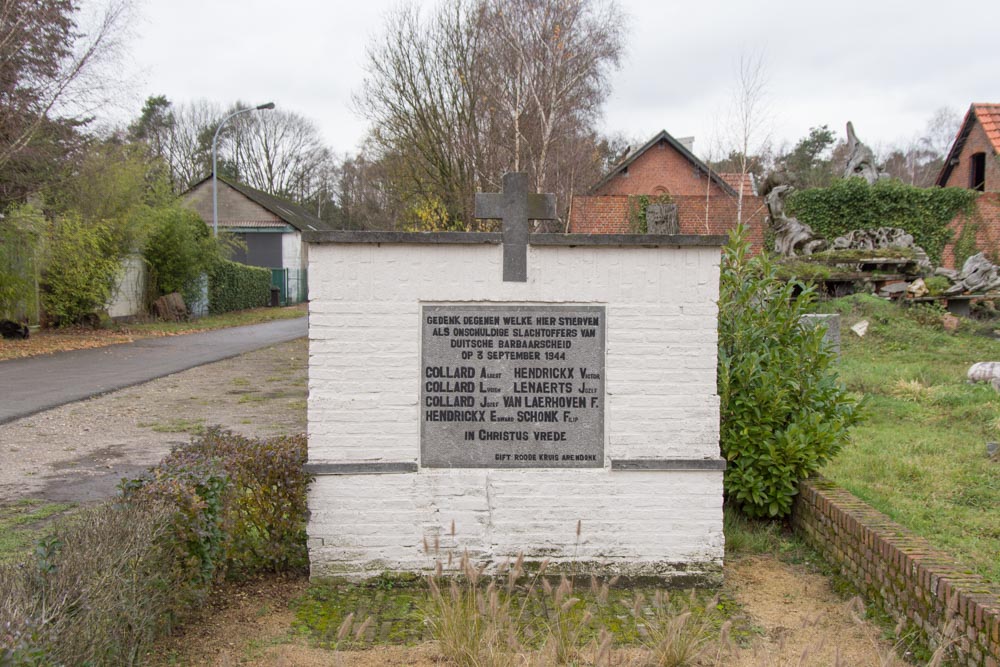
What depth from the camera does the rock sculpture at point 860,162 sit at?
1002 inches

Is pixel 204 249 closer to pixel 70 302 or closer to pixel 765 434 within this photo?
pixel 70 302

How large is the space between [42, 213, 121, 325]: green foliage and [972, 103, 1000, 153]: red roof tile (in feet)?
93.3

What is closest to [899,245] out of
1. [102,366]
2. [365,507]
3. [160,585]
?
[102,366]

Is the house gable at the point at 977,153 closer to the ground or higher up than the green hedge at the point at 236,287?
higher up

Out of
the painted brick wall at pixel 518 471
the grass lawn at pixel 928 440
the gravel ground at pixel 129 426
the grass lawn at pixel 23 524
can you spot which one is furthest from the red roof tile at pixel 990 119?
the grass lawn at pixel 23 524

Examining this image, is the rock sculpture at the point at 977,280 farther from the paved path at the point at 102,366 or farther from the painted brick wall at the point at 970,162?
the paved path at the point at 102,366

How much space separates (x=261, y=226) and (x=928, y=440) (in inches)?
1751

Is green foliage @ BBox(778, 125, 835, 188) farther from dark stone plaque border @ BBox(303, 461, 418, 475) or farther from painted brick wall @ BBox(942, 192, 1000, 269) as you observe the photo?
dark stone plaque border @ BBox(303, 461, 418, 475)

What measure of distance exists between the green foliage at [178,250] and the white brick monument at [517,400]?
23.9 meters

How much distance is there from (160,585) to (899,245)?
23099mm

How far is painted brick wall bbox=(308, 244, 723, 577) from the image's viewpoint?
517 cm

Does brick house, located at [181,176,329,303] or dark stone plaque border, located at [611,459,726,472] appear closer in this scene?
dark stone plaque border, located at [611,459,726,472]

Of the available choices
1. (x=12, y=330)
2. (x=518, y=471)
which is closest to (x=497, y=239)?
(x=518, y=471)

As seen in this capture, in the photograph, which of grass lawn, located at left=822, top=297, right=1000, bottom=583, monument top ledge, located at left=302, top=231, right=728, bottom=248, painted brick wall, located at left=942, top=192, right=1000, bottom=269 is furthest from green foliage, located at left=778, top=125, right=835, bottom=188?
monument top ledge, located at left=302, top=231, right=728, bottom=248
